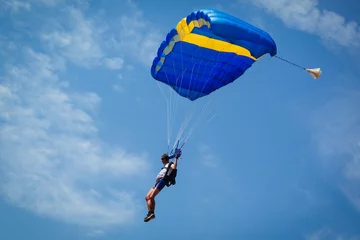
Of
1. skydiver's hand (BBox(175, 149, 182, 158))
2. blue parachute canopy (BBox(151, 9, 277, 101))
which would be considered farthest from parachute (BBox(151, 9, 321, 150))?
skydiver's hand (BBox(175, 149, 182, 158))

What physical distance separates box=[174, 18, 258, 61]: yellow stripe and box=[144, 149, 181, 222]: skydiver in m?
3.77

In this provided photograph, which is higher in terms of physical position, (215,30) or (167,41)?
(167,41)

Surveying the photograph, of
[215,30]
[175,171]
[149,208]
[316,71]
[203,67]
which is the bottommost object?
[149,208]

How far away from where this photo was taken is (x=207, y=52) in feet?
41.7

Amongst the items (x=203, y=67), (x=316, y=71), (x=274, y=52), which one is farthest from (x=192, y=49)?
(x=316, y=71)

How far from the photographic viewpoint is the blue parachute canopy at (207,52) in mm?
11180

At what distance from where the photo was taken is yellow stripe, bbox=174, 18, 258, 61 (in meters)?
12.0

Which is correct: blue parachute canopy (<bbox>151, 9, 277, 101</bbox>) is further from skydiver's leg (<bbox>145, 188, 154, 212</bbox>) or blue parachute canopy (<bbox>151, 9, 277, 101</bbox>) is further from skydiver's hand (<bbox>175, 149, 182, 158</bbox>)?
skydiver's leg (<bbox>145, 188, 154, 212</bbox>)

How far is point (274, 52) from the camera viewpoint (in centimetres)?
1178

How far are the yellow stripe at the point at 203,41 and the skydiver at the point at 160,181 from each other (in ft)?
12.4

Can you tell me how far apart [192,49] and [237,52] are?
154cm

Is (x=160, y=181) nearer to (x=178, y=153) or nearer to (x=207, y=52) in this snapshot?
(x=178, y=153)

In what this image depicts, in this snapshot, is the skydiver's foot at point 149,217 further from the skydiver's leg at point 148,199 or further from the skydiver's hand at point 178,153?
the skydiver's hand at point 178,153

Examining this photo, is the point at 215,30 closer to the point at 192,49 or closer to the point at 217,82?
the point at 192,49
